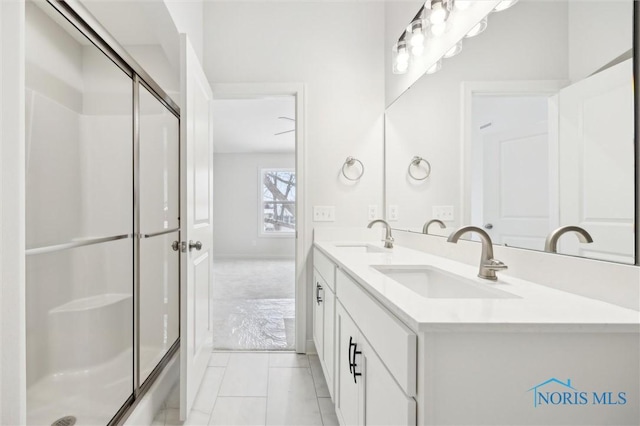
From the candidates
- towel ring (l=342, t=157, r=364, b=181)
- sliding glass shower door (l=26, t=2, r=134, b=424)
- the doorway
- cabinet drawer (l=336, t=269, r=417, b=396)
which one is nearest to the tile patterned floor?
the doorway

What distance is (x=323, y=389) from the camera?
6.27ft

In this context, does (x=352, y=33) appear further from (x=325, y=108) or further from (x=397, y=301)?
(x=397, y=301)

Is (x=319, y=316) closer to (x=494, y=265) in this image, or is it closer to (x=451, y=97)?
(x=494, y=265)

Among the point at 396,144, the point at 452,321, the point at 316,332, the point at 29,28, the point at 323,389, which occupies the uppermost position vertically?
the point at 29,28

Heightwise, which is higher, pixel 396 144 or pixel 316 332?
pixel 396 144

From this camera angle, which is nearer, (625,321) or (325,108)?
(625,321)

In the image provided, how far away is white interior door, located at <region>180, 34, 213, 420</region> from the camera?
1594mm

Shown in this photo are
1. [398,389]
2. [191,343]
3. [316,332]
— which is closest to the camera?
[398,389]

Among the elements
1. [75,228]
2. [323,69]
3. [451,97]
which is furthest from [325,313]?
[323,69]

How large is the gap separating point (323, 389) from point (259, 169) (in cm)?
650

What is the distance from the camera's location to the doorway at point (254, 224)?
9.99 ft

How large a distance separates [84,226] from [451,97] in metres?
2.15

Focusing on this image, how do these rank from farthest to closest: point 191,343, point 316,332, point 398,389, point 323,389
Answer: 1. point 316,332
2. point 323,389
3. point 191,343
4. point 398,389

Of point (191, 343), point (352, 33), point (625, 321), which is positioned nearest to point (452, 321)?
point (625, 321)
